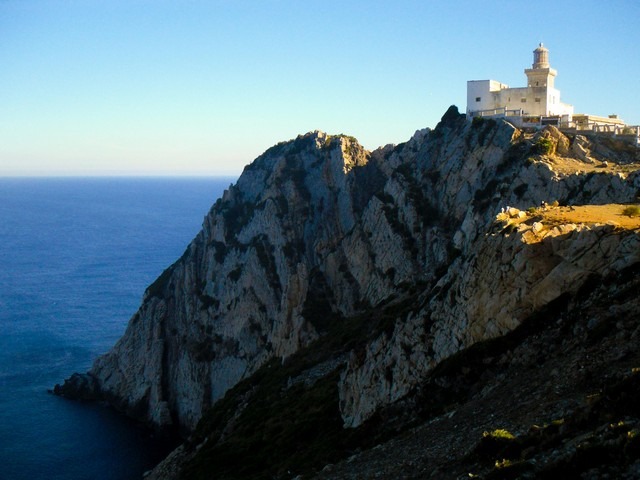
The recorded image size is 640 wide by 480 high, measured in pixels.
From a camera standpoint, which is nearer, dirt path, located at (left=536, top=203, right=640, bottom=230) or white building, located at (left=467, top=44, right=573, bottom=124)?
dirt path, located at (left=536, top=203, right=640, bottom=230)

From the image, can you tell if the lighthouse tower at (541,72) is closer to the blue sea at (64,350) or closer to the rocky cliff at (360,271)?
Answer: the rocky cliff at (360,271)

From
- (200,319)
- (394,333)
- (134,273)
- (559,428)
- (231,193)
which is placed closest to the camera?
(559,428)

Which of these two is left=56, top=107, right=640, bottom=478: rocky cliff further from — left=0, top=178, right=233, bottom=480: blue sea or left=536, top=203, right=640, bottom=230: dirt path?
left=0, top=178, right=233, bottom=480: blue sea

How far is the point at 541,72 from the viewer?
66062 mm

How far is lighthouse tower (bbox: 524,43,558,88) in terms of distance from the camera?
66000 millimetres

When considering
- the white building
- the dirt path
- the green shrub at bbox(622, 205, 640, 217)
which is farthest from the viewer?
the white building

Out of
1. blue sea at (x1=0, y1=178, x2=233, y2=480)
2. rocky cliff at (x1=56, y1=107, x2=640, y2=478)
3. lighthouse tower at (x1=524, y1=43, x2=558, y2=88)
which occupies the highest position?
lighthouse tower at (x1=524, y1=43, x2=558, y2=88)

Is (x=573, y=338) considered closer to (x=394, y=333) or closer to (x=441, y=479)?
(x=441, y=479)

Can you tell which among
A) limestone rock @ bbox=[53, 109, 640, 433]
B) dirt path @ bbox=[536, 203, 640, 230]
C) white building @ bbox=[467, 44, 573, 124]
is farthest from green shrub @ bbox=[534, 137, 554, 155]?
dirt path @ bbox=[536, 203, 640, 230]

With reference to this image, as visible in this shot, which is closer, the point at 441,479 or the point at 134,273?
the point at 441,479

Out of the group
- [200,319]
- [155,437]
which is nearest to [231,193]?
[200,319]

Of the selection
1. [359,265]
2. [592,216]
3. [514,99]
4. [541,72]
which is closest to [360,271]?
[359,265]

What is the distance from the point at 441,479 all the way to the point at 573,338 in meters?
8.19

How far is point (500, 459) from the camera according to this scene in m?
18.4
